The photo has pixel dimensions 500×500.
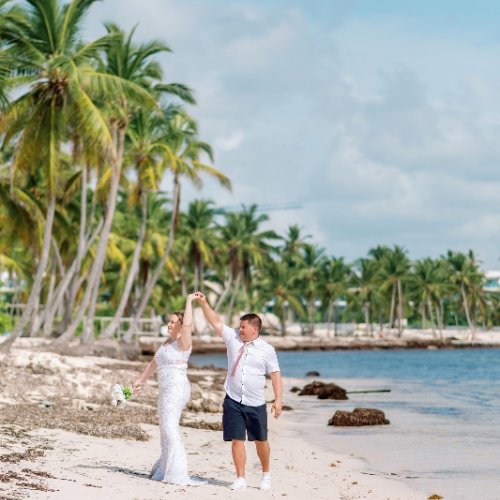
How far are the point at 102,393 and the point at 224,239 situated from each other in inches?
2455

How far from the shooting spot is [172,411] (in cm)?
900

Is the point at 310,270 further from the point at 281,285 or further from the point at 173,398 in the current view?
the point at 173,398

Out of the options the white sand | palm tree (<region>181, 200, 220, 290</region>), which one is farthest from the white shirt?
palm tree (<region>181, 200, 220, 290</region>)

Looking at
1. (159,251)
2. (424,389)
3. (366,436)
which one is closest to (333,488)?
(366,436)

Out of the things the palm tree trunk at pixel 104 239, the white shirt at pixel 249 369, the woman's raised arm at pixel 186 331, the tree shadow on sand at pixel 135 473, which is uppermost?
the palm tree trunk at pixel 104 239

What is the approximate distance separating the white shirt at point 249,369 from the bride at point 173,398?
0.46m

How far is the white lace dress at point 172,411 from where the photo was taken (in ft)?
29.3

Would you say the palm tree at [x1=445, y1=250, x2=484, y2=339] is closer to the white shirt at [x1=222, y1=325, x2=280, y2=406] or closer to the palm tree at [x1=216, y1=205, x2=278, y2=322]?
the palm tree at [x1=216, y1=205, x2=278, y2=322]

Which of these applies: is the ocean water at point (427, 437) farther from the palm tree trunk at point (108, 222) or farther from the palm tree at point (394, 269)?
the palm tree at point (394, 269)

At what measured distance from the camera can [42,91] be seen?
26.4 m

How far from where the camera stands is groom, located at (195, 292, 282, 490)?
8734 mm

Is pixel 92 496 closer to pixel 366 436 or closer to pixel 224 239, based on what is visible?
pixel 366 436

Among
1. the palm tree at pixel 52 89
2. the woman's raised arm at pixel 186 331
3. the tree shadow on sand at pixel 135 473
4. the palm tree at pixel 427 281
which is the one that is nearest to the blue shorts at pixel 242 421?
the woman's raised arm at pixel 186 331

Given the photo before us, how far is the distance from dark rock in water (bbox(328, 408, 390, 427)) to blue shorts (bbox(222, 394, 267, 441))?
998 centimetres
